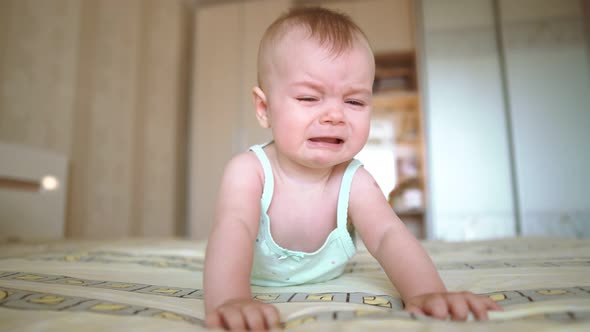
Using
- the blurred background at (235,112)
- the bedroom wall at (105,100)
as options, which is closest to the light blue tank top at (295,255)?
→ the blurred background at (235,112)

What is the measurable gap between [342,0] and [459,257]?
3.19 metres

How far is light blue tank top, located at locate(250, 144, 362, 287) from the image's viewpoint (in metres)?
0.75

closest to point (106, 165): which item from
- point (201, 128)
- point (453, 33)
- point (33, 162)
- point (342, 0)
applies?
point (33, 162)

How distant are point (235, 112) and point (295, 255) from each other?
297 cm

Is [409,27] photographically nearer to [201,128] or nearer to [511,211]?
[511,211]

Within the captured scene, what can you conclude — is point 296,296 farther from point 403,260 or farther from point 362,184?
point 362,184

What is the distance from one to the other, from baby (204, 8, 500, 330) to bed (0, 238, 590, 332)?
2.3 inches

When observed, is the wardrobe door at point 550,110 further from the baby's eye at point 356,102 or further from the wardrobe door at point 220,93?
the baby's eye at point 356,102

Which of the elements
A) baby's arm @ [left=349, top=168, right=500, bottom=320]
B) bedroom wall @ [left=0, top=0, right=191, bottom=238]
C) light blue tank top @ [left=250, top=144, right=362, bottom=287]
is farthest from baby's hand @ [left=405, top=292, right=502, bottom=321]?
bedroom wall @ [left=0, top=0, right=191, bottom=238]

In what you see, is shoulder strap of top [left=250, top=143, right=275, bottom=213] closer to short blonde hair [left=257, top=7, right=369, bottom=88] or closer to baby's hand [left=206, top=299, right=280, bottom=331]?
short blonde hair [left=257, top=7, right=369, bottom=88]

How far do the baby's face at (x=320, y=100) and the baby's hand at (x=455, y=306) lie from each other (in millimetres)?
309

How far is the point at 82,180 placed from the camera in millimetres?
2498

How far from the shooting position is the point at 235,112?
11.8 ft

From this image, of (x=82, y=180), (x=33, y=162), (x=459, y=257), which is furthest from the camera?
(x=82, y=180)
